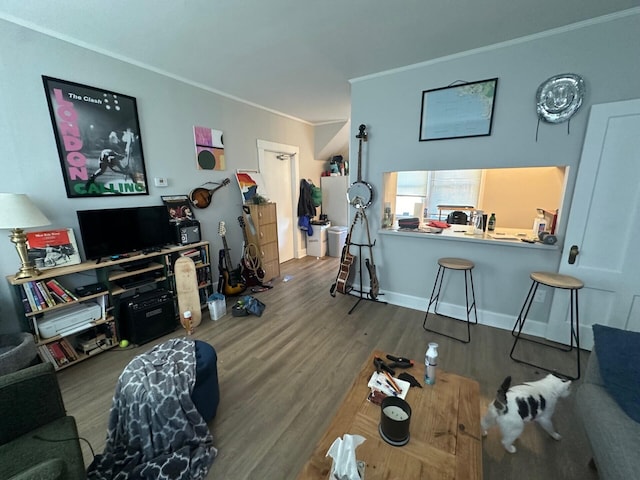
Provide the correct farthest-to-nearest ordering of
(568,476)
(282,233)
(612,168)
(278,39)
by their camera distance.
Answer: (282,233) → (278,39) → (612,168) → (568,476)

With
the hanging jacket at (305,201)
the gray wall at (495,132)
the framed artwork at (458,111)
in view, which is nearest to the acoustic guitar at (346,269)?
the gray wall at (495,132)

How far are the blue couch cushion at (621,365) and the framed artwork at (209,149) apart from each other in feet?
12.2

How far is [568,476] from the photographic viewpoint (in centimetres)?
127

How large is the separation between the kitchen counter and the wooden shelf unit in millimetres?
2370

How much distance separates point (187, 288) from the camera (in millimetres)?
2666

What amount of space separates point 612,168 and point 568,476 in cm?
210

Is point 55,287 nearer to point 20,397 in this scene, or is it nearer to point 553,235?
point 20,397

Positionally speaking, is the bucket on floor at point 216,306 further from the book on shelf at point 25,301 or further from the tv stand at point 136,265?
the book on shelf at point 25,301

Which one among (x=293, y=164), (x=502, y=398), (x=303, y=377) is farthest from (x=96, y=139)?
(x=502, y=398)

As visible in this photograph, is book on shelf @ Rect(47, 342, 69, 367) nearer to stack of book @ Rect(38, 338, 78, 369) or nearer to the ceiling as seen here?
stack of book @ Rect(38, 338, 78, 369)

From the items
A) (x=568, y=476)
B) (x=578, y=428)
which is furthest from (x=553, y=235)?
(x=568, y=476)

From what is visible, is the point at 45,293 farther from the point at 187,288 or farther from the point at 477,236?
the point at 477,236

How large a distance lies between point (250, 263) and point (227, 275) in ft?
1.24

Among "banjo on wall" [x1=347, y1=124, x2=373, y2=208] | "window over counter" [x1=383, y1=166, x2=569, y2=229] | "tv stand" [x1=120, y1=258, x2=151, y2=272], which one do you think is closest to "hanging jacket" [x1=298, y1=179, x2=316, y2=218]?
"window over counter" [x1=383, y1=166, x2=569, y2=229]
